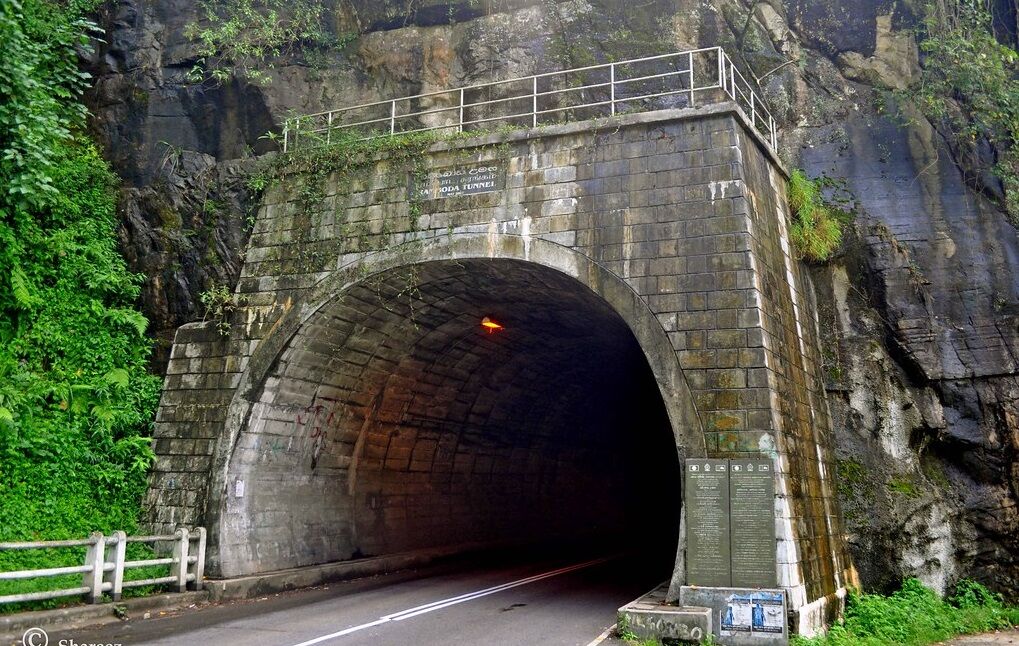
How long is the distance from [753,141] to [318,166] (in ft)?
22.7

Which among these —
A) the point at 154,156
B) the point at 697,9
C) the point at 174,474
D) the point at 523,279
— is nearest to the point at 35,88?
the point at 154,156

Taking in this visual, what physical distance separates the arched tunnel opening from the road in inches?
54.3

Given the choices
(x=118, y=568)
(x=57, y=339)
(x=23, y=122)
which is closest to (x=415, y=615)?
(x=118, y=568)

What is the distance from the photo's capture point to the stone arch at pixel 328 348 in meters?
11.1

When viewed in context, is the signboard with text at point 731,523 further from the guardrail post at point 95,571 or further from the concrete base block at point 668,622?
the guardrail post at point 95,571

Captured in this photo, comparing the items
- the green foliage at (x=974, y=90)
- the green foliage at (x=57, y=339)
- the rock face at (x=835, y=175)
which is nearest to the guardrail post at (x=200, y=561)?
the green foliage at (x=57, y=339)

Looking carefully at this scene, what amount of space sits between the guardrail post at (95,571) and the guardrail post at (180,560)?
127 cm

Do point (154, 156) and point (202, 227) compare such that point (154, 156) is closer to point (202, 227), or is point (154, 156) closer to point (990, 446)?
point (202, 227)

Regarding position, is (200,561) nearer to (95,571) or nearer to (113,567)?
(113,567)

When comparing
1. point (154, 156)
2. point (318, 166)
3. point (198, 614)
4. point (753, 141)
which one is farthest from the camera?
point (154, 156)

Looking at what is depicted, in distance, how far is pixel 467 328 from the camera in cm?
1488

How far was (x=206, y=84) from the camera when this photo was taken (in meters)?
15.5

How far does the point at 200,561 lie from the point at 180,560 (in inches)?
14.4

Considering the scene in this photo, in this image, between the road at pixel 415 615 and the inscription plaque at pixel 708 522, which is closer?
the road at pixel 415 615
